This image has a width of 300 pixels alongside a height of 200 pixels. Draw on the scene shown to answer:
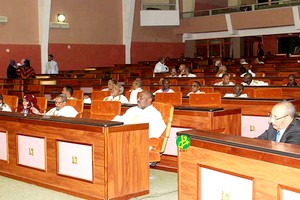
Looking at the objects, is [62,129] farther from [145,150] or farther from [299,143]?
[299,143]

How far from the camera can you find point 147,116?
19.4 feet

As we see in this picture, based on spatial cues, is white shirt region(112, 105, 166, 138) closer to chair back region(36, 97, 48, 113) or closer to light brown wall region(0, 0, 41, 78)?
chair back region(36, 97, 48, 113)

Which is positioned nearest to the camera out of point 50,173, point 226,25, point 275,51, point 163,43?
point 50,173

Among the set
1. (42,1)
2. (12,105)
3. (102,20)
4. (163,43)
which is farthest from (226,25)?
(12,105)

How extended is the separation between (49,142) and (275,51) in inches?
1130

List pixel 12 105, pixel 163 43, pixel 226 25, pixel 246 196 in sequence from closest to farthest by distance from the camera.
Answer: pixel 246 196 → pixel 12 105 → pixel 226 25 → pixel 163 43

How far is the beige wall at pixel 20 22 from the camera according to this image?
18.0 meters

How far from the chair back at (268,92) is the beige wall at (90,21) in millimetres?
12852

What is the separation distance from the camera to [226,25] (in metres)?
23.1

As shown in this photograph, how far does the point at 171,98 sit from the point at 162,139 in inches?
82.9

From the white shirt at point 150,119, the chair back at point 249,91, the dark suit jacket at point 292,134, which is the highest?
A: the chair back at point 249,91

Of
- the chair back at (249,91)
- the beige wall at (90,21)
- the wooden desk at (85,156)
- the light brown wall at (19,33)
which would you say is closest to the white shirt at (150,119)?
the wooden desk at (85,156)

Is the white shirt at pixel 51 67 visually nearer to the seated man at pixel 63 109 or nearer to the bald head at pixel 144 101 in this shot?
the seated man at pixel 63 109

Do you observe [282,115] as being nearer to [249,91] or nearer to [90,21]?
[249,91]
